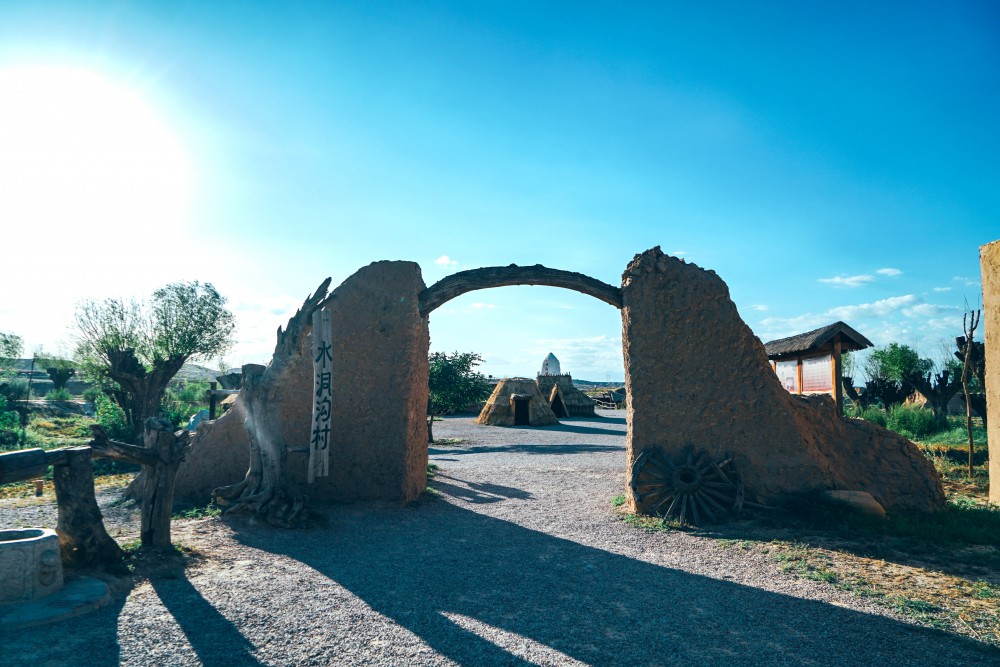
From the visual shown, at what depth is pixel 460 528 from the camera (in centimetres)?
721

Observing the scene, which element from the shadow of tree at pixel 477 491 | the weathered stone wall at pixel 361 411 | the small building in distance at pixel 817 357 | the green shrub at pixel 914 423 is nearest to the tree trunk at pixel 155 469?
the weathered stone wall at pixel 361 411

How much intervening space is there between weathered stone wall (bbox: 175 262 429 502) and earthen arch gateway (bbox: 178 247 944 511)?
2cm

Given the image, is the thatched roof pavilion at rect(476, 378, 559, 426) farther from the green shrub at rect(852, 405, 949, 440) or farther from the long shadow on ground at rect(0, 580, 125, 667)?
the long shadow on ground at rect(0, 580, 125, 667)

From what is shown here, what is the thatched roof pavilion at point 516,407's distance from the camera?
24.7 m

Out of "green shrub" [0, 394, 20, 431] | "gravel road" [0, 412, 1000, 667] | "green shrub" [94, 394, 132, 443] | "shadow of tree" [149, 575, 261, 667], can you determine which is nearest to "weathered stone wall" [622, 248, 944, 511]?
"gravel road" [0, 412, 1000, 667]

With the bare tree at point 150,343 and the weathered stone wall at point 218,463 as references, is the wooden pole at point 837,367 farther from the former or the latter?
the bare tree at point 150,343

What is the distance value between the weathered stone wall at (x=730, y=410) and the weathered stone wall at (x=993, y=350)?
61.5 inches

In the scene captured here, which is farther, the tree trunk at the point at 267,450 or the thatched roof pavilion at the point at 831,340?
the thatched roof pavilion at the point at 831,340

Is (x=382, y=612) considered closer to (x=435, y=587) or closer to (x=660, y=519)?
(x=435, y=587)

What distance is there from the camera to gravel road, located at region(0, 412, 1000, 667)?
372 cm

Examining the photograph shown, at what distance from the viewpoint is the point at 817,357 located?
1184 cm

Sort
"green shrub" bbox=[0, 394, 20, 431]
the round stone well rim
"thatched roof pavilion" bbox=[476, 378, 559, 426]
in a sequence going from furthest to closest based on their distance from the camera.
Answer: "thatched roof pavilion" bbox=[476, 378, 559, 426] → "green shrub" bbox=[0, 394, 20, 431] → the round stone well rim

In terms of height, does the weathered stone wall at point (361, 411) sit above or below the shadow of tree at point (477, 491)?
above

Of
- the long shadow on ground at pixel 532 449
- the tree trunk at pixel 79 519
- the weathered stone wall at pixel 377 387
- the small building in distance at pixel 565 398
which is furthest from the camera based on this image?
the small building in distance at pixel 565 398
